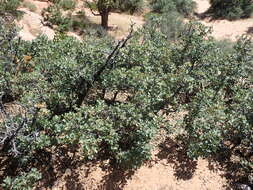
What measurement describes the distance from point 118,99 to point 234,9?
2305 centimetres

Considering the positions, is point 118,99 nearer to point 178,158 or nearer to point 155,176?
point 178,158

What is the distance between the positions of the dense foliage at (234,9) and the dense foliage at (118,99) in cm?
1987

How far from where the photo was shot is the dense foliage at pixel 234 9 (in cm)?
2994

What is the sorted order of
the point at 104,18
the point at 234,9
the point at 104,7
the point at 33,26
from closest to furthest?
the point at 33,26, the point at 104,7, the point at 104,18, the point at 234,9

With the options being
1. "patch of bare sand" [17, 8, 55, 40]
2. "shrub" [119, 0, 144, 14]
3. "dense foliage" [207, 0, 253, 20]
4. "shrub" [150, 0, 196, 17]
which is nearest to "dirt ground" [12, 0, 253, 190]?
"patch of bare sand" [17, 8, 55, 40]

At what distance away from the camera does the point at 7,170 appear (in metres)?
9.43

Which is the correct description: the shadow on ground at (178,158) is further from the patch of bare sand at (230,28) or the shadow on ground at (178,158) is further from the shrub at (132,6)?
the shrub at (132,6)

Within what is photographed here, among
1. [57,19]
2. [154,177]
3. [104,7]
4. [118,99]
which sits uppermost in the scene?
[104,7]

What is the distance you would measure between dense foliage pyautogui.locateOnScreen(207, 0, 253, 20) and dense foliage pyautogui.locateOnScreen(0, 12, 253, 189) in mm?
19868

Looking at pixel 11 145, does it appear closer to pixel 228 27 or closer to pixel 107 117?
pixel 107 117

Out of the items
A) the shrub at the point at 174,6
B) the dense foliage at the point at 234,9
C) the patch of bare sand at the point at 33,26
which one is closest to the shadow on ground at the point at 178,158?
the patch of bare sand at the point at 33,26

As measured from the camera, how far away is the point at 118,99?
1224 cm

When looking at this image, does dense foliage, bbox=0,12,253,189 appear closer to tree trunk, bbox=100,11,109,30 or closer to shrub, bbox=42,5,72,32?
shrub, bbox=42,5,72,32

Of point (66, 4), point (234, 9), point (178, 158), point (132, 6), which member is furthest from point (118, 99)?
point (234, 9)
